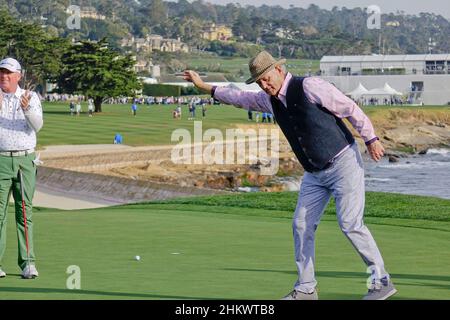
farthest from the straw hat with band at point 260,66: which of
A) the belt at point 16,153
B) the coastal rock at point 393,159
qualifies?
the coastal rock at point 393,159

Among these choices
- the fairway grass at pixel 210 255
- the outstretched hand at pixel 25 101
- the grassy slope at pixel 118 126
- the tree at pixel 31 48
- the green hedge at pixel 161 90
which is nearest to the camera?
the fairway grass at pixel 210 255

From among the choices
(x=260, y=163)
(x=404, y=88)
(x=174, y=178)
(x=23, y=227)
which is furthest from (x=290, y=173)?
(x=404, y=88)

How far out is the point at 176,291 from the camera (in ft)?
33.2

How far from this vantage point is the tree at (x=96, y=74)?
94.6 meters


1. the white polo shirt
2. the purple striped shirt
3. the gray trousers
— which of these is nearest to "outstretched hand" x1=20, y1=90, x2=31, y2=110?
the white polo shirt

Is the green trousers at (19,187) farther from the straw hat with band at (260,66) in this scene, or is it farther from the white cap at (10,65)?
the straw hat with band at (260,66)

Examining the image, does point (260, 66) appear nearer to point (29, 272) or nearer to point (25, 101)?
point (25, 101)

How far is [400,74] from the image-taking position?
554 feet

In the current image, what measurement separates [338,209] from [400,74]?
161 m

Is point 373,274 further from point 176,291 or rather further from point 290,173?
point 290,173

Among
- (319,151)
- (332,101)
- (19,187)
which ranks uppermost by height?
(332,101)

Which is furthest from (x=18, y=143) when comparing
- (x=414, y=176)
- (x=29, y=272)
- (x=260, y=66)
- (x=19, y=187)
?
(x=414, y=176)

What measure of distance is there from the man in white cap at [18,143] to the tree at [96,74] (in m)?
83.0

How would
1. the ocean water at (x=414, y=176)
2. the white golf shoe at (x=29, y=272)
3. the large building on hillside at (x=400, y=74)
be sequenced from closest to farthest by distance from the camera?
1. the white golf shoe at (x=29, y=272)
2. the ocean water at (x=414, y=176)
3. the large building on hillside at (x=400, y=74)
